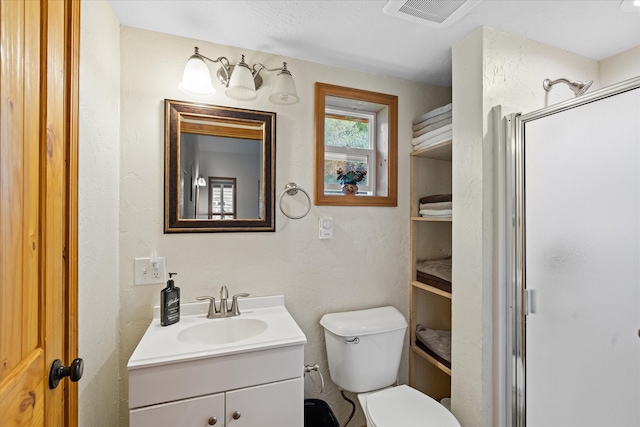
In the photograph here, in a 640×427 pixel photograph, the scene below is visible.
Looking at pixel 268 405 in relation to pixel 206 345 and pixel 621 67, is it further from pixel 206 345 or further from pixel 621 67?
pixel 621 67

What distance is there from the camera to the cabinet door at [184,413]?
103cm

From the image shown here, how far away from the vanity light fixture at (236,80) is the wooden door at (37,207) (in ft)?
1.79

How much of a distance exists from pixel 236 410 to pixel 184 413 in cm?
18

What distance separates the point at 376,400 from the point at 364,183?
1159 mm

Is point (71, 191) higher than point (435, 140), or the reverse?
point (435, 140)

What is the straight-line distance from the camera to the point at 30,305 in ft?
1.92

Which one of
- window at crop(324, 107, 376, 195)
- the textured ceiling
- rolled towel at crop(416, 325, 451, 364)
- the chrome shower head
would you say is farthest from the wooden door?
the chrome shower head

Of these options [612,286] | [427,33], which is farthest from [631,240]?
[427,33]

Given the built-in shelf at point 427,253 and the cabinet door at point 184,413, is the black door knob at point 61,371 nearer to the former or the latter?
the cabinet door at point 184,413

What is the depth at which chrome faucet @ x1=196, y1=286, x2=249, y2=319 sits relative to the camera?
143 centimetres

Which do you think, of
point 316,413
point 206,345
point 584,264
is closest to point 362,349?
point 316,413

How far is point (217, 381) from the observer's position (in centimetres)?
111

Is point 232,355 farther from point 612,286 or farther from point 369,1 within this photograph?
point 369,1

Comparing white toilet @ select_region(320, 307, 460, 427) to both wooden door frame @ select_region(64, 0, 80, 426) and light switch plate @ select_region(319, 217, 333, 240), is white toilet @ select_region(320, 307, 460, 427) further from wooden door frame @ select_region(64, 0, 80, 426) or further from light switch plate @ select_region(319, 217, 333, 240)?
wooden door frame @ select_region(64, 0, 80, 426)
